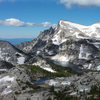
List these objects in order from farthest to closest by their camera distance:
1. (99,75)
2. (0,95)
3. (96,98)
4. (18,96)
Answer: (99,75), (0,95), (18,96), (96,98)

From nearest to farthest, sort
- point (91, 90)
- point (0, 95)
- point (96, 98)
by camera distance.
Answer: point (96, 98), point (91, 90), point (0, 95)

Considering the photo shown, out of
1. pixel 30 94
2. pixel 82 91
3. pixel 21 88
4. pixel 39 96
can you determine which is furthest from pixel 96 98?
pixel 21 88

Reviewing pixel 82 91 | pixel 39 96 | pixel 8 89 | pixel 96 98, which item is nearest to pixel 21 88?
pixel 8 89

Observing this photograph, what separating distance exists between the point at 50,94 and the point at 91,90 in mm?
27361

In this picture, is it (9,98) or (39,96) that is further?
(9,98)

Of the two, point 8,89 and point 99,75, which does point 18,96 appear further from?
point 99,75

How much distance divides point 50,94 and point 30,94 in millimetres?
15918

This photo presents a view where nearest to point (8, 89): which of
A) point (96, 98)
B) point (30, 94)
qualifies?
point (30, 94)

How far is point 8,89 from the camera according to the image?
7702 inches

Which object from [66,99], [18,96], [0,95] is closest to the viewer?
[66,99]

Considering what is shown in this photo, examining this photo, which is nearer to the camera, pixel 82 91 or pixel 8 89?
pixel 82 91

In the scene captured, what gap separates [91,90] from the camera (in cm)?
15150

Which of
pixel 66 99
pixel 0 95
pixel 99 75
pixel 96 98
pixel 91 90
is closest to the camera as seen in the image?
pixel 96 98

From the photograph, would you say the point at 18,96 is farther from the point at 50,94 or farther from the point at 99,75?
the point at 99,75
